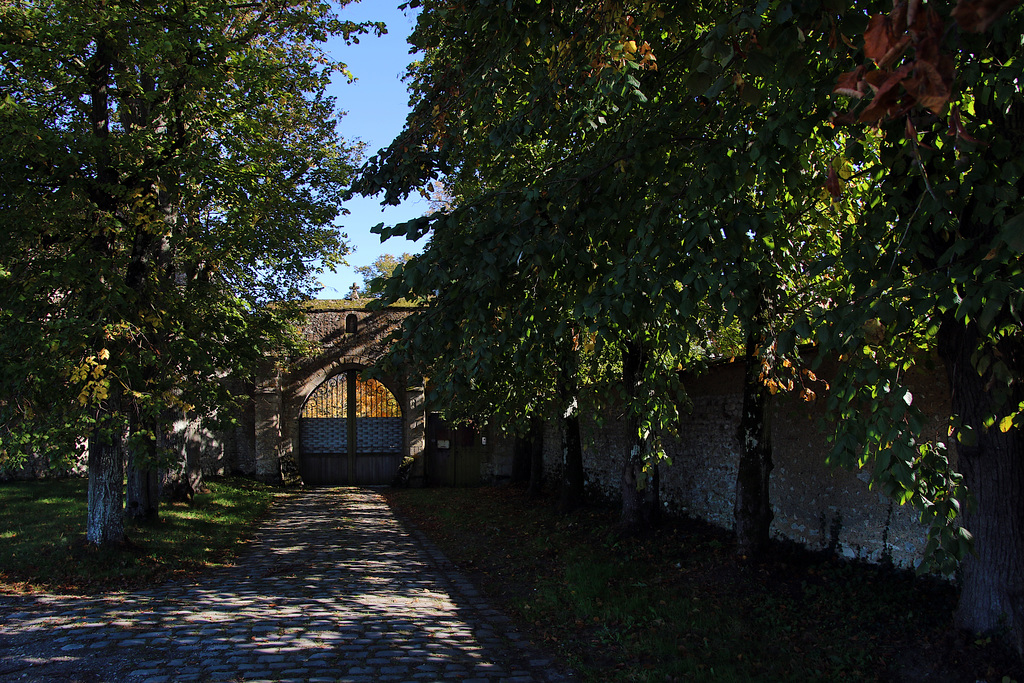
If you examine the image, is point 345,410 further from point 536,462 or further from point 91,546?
point 91,546

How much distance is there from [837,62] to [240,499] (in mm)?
14975

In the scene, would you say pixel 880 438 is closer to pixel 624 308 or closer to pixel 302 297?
pixel 624 308

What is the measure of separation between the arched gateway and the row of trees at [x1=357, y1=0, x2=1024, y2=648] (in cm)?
1469

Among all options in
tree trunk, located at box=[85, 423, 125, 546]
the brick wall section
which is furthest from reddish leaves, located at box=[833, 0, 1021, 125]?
tree trunk, located at box=[85, 423, 125, 546]

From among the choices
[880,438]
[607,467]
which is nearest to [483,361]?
[880,438]

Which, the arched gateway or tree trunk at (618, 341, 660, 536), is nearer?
tree trunk at (618, 341, 660, 536)

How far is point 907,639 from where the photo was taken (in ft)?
16.7

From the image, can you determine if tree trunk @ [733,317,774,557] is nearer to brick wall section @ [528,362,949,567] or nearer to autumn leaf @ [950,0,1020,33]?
brick wall section @ [528,362,949,567]

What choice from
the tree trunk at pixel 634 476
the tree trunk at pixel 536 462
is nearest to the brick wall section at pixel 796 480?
the tree trunk at pixel 634 476

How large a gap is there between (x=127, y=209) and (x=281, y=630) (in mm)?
5601

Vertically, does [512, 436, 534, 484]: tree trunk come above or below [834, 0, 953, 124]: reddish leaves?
below

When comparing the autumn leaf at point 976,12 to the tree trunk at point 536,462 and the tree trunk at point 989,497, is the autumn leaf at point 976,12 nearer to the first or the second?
the tree trunk at point 989,497

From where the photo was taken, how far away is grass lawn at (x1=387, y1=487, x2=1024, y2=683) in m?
4.74

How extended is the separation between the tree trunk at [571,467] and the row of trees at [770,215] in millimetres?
6262
